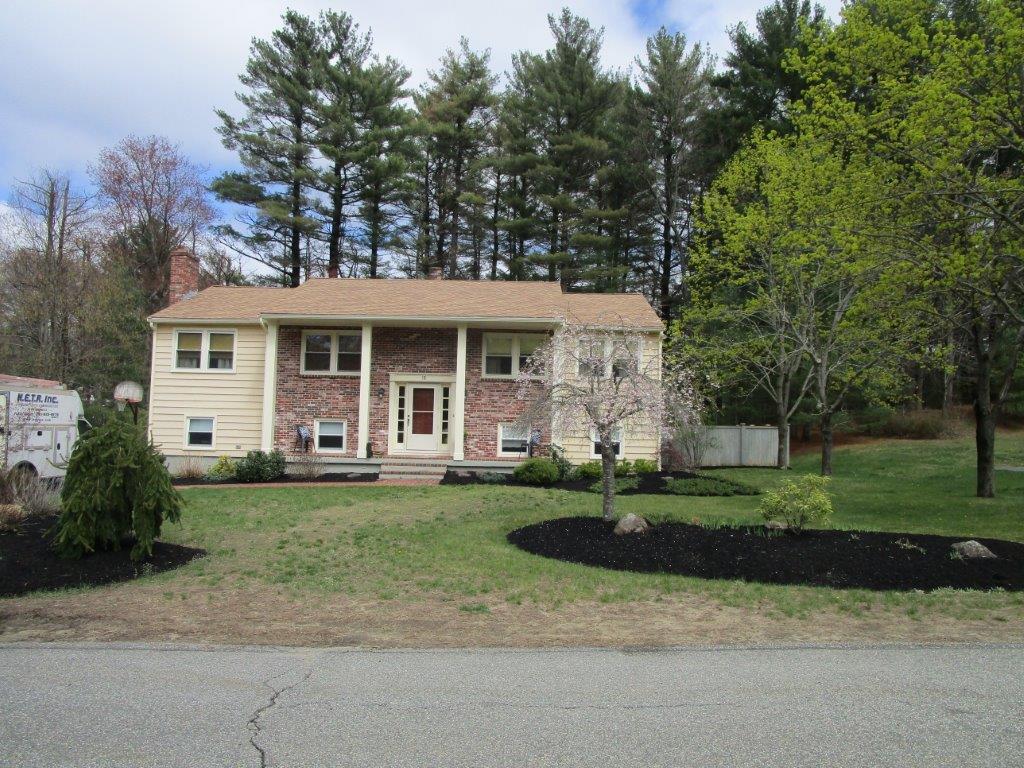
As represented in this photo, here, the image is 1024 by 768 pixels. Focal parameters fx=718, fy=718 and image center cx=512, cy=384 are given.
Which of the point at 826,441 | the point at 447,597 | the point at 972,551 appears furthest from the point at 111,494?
the point at 826,441

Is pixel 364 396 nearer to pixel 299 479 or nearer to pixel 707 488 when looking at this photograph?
pixel 299 479

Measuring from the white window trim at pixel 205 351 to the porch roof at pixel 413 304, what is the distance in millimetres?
468

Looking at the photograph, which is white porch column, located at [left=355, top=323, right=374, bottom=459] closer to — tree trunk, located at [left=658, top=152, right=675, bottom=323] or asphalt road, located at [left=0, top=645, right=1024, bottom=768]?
asphalt road, located at [left=0, top=645, right=1024, bottom=768]

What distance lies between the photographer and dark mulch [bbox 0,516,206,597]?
7594 millimetres

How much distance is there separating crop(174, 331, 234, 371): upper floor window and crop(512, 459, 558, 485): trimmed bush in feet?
30.8


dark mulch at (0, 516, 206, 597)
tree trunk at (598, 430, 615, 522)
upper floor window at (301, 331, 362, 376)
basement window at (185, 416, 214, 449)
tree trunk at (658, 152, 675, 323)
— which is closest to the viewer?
dark mulch at (0, 516, 206, 597)

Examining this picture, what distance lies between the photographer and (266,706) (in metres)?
4.49

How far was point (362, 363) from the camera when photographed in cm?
1970

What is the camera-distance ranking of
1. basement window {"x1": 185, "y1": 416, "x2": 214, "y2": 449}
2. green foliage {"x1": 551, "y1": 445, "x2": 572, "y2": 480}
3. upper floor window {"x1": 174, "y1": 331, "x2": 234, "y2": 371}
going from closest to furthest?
green foliage {"x1": 551, "y1": 445, "x2": 572, "y2": 480}, basement window {"x1": 185, "y1": 416, "x2": 214, "y2": 449}, upper floor window {"x1": 174, "y1": 331, "x2": 234, "y2": 371}

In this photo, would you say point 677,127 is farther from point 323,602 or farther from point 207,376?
point 323,602

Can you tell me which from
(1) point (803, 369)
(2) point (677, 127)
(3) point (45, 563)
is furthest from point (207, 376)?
(2) point (677, 127)

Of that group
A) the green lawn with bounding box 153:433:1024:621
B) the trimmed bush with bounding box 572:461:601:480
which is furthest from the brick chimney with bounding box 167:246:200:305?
the trimmed bush with bounding box 572:461:601:480

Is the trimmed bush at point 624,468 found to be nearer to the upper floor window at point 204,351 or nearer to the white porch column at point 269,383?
the white porch column at point 269,383

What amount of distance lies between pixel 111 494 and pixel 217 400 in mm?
13086
